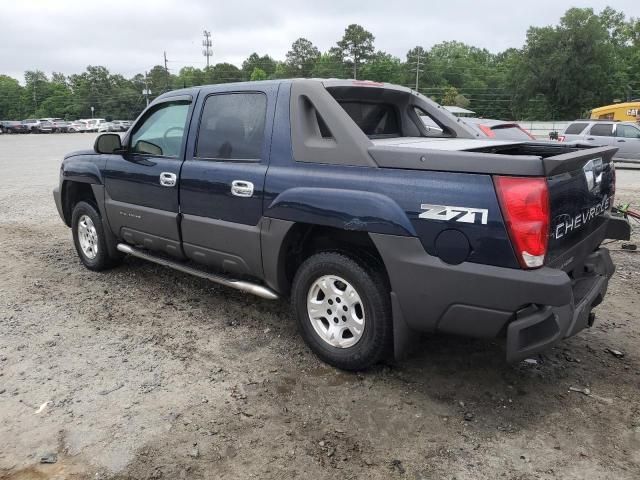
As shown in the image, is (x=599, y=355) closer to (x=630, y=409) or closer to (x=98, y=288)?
(x=630, y=409)

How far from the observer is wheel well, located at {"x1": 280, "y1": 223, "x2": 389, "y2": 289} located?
3373 millimetres

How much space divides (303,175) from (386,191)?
0.67 meters

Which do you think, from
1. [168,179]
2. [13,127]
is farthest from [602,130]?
[13,127]

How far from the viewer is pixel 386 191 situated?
3.06 meters

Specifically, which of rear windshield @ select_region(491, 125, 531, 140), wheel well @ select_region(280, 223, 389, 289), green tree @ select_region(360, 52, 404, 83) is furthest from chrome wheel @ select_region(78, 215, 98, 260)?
green tree @ select_region(360, 52, 404, 83)

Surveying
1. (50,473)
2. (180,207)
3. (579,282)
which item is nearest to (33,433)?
(50,473)

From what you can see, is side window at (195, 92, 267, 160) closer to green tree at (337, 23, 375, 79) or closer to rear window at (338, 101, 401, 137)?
rear window at (338, 101, 401, 137)

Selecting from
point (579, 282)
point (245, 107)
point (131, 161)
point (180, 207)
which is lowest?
point (579, 282)

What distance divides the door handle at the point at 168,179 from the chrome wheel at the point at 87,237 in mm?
1489

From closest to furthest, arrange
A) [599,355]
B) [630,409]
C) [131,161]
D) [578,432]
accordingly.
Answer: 1. [578,432]
2. [630,409]
3. [599,355]
4. [131,161]

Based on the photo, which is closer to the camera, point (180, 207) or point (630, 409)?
point (630, 409)

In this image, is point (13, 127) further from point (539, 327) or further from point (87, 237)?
point (539, 327)

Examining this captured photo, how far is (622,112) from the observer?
77.7 ft

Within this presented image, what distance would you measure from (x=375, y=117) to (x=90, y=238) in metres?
3.33
